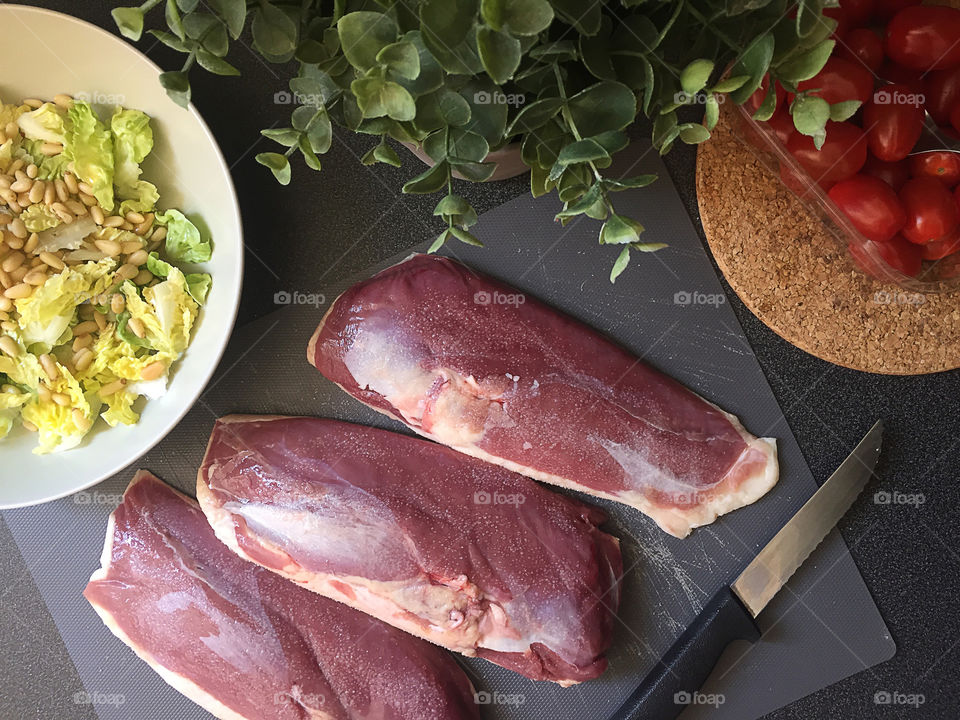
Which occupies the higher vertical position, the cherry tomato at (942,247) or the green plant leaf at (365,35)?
the green plant leaf at (365,35)

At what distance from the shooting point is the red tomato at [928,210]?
1.12m

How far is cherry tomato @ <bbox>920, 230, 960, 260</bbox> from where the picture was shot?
1.18m

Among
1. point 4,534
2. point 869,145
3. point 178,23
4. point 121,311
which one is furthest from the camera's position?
point 4,534

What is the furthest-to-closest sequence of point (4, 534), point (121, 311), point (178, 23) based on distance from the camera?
1. point (4, 534)
2. point (121, 311)
3. point (178, 23)

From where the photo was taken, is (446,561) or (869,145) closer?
(869,145)

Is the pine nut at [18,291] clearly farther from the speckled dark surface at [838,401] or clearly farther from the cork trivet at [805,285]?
the cork trivet at [805,285]

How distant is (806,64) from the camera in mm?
834

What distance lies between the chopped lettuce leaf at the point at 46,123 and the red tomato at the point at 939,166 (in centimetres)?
132

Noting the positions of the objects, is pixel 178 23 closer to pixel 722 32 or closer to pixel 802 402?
pixel 722 32

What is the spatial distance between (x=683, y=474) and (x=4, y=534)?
121 centimetres

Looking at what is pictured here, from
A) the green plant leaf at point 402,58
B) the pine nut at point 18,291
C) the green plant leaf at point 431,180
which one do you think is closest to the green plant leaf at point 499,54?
the green plant leaf at point 402,58

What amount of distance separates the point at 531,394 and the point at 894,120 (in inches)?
27.0

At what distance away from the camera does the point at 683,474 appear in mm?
1330

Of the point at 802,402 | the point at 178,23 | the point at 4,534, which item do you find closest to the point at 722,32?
the point at 178,23
